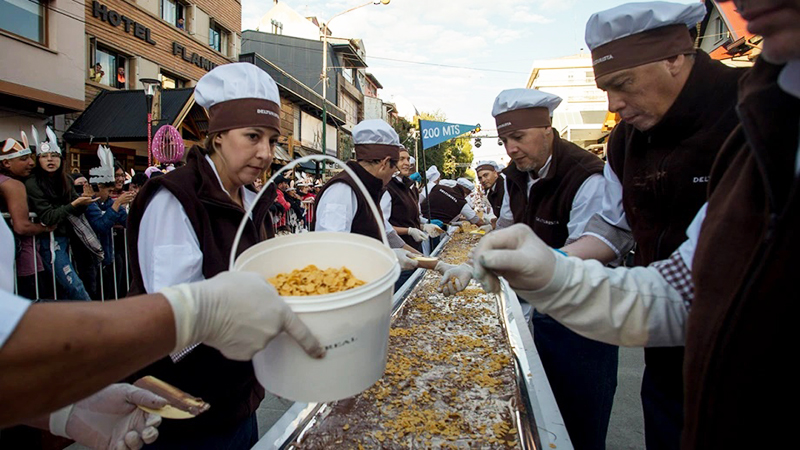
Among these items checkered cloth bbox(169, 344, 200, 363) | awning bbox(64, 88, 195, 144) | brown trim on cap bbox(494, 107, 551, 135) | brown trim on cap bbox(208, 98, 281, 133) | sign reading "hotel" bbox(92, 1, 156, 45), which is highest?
sign reading "hotel" bbox(92, 1, 156, 45)

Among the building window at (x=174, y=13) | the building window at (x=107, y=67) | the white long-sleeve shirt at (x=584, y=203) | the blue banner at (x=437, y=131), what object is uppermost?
the building window at (x=174, y=13)

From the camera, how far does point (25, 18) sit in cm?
1014

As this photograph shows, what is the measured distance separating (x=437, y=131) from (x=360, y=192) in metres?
4.66

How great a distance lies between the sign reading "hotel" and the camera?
11.9m

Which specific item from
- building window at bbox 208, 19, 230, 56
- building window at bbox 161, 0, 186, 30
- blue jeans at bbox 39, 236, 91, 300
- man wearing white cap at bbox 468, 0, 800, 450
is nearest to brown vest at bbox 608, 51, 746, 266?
man wearing white cap at bbox 468, 0, 800, 450

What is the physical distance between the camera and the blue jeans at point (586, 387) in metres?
2.42

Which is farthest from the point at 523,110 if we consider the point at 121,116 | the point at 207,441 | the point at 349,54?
the point at 349,54

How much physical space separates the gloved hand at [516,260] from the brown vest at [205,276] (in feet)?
3.07

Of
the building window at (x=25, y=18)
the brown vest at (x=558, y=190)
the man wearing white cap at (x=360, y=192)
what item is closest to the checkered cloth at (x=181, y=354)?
the man wearing white cap at (x=360, y=192)

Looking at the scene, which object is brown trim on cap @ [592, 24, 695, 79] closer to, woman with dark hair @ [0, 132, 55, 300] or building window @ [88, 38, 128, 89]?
woman with dark hair @ [0, 132, 55, 300]

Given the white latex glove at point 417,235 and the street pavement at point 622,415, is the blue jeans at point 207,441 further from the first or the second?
the white latex glove at point 417,235

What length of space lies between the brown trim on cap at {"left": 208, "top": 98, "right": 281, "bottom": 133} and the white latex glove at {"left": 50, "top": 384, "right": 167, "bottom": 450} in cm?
101

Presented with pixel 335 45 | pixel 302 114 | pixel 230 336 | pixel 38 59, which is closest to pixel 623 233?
pixel 230 336

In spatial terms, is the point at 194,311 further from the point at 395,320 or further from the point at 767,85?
the point at 395,320
